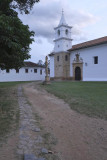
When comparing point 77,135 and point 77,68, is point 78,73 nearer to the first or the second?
point 77,68

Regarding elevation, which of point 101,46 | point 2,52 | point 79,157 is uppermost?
point 101,46

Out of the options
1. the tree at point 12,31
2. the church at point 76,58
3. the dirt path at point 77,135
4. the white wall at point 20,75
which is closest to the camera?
the dirt path at point 77,135

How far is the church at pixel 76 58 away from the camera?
22.2 meters

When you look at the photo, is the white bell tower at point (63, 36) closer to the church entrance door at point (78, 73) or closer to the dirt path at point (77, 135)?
the church entrance door at point (78, 73)

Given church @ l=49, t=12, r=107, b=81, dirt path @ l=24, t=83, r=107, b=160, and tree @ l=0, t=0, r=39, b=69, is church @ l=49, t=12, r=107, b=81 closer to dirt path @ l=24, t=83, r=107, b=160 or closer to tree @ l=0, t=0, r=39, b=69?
tree @ l=0, t=0, r=39, b=69

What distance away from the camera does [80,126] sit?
422cm

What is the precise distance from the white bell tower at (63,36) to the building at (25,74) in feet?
28.0

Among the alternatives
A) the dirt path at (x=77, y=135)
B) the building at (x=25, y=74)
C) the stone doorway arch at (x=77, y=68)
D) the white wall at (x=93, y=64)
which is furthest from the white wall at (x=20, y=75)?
the dirt path at (x=77, y=135)

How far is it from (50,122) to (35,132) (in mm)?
918

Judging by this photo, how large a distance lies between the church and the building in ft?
20.1

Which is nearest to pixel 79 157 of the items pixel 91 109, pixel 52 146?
pixel 52 146

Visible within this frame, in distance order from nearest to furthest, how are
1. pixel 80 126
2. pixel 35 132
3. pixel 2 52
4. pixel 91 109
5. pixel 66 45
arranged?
pixel 35 132 < pixel 80 126 < pixel 91 109 < pixel 2 52 < pixel 66 45

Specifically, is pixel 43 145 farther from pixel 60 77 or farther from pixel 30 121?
pixel 60 77

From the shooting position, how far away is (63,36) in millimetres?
27891
